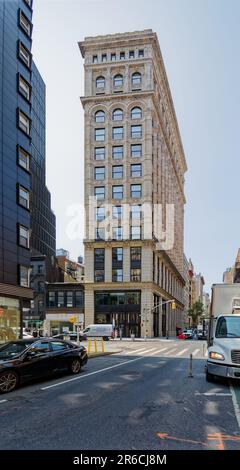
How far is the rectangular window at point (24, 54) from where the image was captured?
119 ft

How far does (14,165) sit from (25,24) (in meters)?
13.5

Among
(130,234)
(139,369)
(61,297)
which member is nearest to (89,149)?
(130,234)

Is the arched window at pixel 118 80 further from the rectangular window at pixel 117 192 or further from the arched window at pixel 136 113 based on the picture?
the rectangular window at pixel 117 192

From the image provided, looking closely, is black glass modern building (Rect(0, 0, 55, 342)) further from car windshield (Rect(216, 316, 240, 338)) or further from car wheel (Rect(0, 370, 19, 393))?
car windshield (Rect(216, 316, 240, 338))

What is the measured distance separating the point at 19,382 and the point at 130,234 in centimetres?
5857

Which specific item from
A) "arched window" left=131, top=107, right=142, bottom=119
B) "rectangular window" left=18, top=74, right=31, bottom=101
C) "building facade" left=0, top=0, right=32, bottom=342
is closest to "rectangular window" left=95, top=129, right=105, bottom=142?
"arched window" left=131, top=107, right=142, bottom=119

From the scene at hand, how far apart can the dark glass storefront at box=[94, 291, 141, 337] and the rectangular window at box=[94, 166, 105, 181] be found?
63.6 feet

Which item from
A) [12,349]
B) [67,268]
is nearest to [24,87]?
[12,349]

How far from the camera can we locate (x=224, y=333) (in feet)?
48.2

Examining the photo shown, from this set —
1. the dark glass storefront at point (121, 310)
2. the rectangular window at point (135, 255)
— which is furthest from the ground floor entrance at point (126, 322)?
the rectangular window at point (135, 255)

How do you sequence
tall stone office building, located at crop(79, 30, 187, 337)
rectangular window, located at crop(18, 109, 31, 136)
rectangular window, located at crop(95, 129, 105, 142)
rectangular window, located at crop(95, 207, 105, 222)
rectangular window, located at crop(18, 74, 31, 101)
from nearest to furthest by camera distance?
1. rectangular window, located at crop(18, 109, 31, 136)
2. rectangular window, located at crop(18, 74, 31, 101)
3. tall stone office building, located at crop(79, 30, 187, 337)
4. rectangular window, located at crop(95, 207, 105, 222)
5. rectangular window, located at crop(95, 129, 105, 142)

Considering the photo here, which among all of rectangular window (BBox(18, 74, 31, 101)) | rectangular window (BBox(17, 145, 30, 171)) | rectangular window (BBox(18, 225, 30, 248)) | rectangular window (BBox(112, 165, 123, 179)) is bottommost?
rectangular window (BBox(18, 225, 30, 248))

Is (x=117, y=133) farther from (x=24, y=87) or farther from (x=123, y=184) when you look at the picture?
(x=24, y=87)

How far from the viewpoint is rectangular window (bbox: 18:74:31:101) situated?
1422 inches
